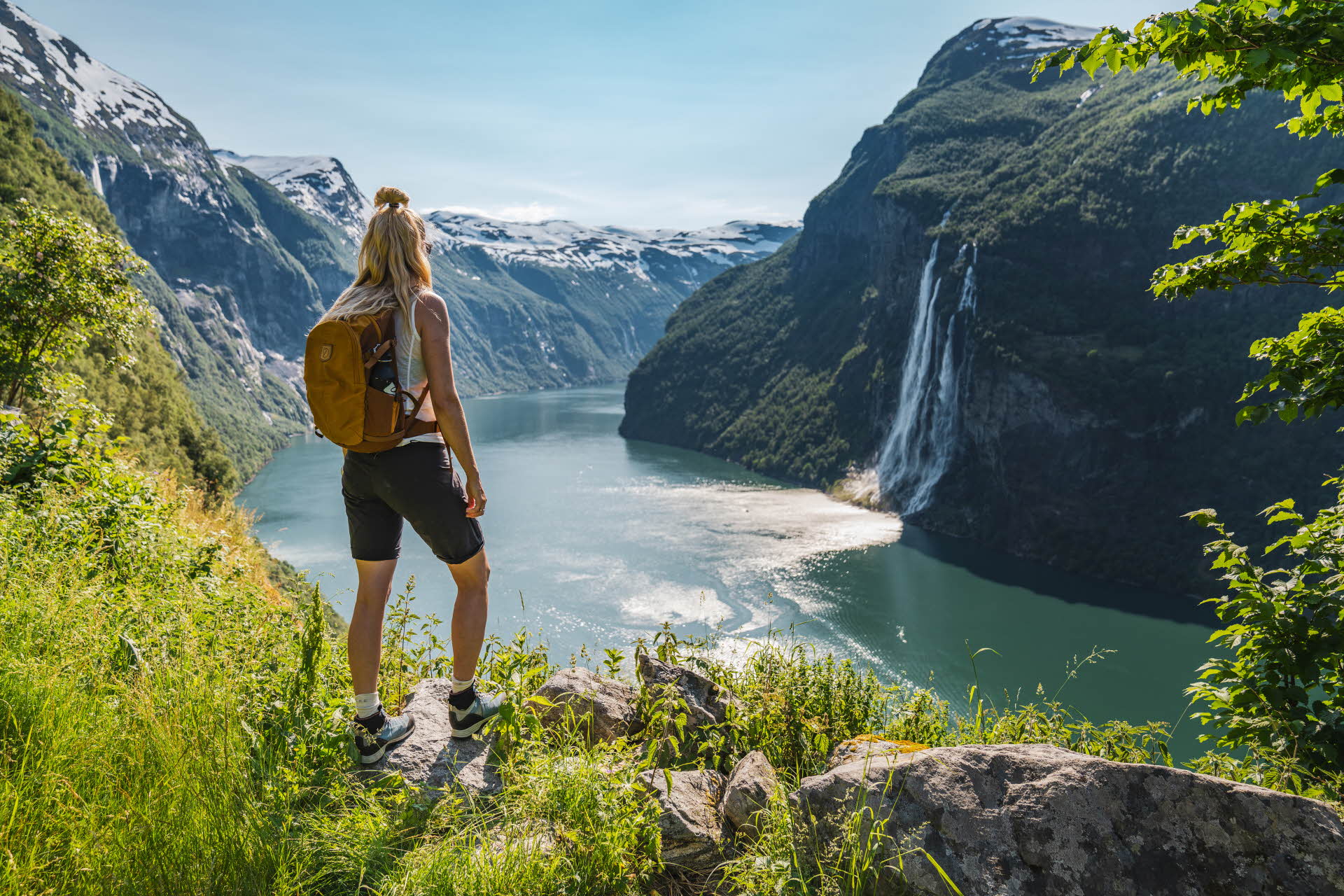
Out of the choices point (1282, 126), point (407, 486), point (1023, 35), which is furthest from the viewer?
point (1023, 35)

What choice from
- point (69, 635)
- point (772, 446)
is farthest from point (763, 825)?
point (772, 446)

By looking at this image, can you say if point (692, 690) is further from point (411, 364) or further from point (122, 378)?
point (122, 378)

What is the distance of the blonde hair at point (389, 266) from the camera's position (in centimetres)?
302

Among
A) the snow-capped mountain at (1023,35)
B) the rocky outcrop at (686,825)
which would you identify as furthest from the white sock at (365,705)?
the snow-capped mountain at (1023,35)

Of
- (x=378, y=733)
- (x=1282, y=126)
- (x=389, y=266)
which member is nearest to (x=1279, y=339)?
(x=1282, y=126)

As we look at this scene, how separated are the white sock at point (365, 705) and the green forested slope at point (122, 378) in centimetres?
2111

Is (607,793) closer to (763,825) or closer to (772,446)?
(763,825)

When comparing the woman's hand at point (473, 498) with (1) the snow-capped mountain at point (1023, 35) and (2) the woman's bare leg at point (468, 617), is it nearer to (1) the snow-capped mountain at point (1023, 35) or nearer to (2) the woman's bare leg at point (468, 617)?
(2) the woman's bare leg at point (468, 617)

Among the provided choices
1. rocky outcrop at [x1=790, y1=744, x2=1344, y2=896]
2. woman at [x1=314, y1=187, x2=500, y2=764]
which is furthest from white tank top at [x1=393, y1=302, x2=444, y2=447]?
rocky outcrop at [x1=790, y1=744, x2=1344, y2=896]

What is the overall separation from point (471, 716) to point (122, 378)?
1699 inches

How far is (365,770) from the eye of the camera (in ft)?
9.55

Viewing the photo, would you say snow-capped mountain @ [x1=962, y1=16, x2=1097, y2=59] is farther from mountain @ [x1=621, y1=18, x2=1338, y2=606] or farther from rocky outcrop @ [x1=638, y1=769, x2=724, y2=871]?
rocky outcrop @ [x1=638, y1=769, x2=724, y2=871]

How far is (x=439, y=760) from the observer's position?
3.10m

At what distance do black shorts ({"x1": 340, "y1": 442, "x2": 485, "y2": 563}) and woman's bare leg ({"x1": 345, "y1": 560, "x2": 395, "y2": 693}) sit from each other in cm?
7
